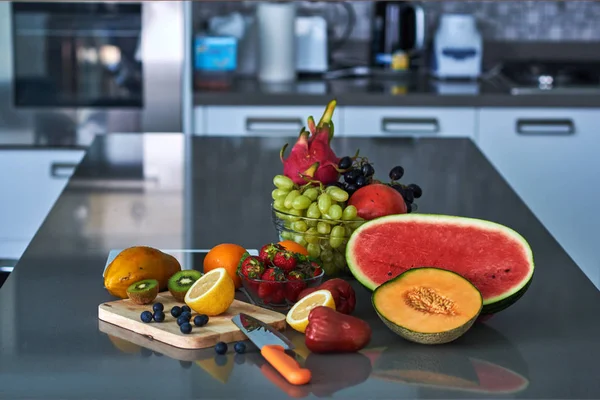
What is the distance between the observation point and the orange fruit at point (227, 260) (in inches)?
55.8

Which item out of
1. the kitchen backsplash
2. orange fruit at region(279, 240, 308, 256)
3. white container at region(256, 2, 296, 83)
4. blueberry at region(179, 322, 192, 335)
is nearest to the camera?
blueberry at region(179, 322, 192, 335)

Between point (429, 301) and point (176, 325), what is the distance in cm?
32

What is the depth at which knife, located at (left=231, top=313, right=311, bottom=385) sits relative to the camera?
1113mm

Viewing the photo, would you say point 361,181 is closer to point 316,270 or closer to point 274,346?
point 316,270

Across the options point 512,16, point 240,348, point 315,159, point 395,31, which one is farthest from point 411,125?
point 240,348

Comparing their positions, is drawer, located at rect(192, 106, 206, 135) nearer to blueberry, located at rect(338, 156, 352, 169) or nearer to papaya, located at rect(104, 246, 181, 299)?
blueberry, located at rect(338, 156, 352, 169)

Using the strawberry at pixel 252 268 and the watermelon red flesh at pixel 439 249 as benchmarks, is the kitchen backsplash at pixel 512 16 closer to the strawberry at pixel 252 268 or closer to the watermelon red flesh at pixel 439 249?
the watermelon red flesh at pixel 439 249

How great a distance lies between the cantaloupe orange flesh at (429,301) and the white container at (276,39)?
100 inches

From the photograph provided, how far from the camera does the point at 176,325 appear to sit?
1256 millimetres

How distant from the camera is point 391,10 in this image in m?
3.87

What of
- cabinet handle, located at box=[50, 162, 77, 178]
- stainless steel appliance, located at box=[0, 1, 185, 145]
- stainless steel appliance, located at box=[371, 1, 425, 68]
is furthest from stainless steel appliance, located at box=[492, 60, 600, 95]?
cabinet handle, located at box=[50, 162, 77, 178]

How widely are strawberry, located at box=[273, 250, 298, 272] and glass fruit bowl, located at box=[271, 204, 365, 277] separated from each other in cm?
15

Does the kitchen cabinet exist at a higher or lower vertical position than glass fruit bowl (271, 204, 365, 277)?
lower

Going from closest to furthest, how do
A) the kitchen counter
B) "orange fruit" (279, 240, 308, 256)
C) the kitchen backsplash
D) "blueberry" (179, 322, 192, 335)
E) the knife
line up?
1. the knife
2. "blueberry" (179, 322, 192, 335)
3. "orange fruit" (279, 240, 308, 256)
4. the kitchen counter
5. the kitchen backsplash
